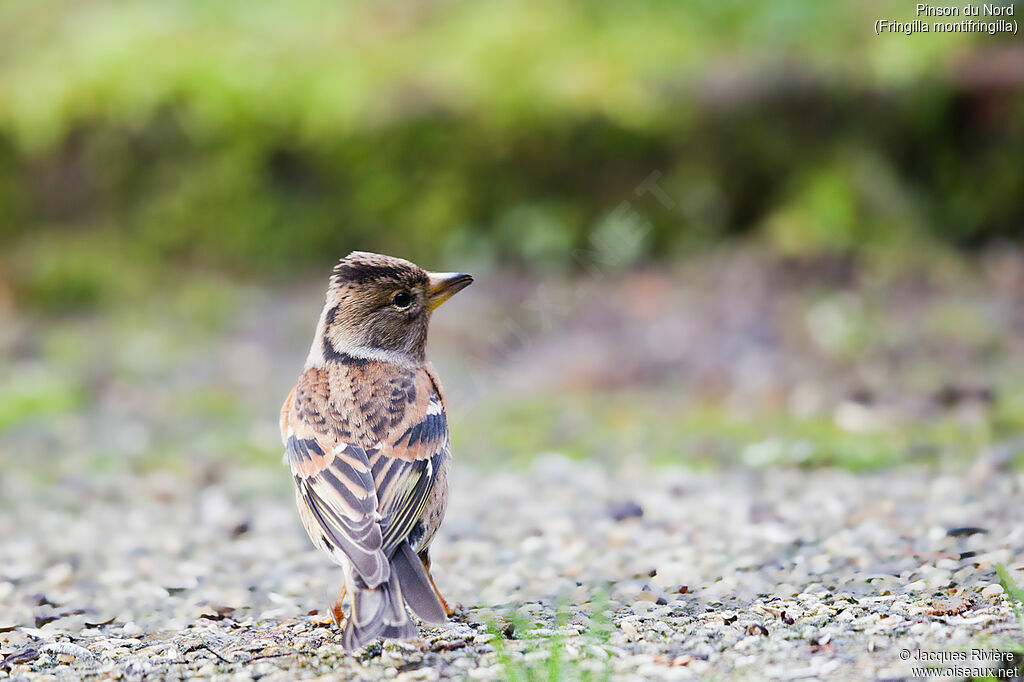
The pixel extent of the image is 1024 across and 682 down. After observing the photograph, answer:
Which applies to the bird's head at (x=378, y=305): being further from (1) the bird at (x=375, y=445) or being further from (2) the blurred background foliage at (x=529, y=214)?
(2) the blurred background foliage at (x=529, y=214)

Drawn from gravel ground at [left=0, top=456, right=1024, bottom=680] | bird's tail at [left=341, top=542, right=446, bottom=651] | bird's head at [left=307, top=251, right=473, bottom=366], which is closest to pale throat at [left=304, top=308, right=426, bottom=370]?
bird's head at [left=307, top=251, right=473, bottom=366]

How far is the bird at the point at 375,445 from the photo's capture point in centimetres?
418

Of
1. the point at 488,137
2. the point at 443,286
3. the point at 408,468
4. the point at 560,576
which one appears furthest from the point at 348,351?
the point at 488,137

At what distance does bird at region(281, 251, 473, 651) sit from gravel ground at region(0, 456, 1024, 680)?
28 cm

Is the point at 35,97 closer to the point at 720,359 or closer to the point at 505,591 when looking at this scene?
the point at 720,359

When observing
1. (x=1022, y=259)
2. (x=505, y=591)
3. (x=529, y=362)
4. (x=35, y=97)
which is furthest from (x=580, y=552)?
(x=35, y=97)

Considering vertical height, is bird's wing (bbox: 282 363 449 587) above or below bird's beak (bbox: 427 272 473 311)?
below

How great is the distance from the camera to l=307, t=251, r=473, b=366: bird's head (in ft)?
17.8

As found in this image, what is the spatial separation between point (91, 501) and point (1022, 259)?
293 inches

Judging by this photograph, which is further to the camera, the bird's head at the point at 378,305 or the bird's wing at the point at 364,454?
the bird's head at the point at 378,305

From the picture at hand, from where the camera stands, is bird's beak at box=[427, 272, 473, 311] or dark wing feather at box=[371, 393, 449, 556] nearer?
dark wing feather at box=[371, 393, 449, 556]

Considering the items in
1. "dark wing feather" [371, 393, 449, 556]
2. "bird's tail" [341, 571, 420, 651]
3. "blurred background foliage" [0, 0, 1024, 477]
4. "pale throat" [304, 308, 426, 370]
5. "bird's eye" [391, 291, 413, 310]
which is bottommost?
"bird's tail" [341, 571, 420, 651]

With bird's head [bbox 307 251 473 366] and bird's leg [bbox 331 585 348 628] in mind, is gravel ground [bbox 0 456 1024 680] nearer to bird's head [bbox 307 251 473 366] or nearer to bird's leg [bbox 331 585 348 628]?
bird's leg [bbox 331 585 348 628]

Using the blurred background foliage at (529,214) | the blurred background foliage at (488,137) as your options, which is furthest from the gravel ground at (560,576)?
the blurred background foliage at (488,137)
